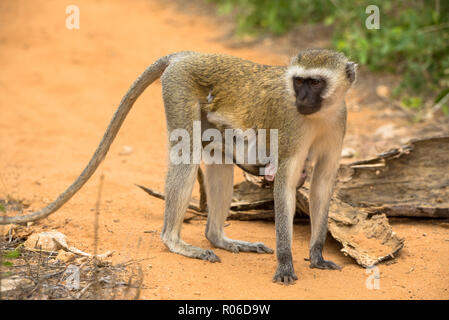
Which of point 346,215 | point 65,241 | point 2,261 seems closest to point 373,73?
point 346,215

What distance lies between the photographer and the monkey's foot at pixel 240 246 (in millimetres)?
6098

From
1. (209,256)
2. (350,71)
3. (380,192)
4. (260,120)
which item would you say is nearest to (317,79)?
(350,71)

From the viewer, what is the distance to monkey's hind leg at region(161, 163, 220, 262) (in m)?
5.66

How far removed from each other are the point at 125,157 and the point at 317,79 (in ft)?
15.7

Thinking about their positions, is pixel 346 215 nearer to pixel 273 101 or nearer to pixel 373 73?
pixel 273 101

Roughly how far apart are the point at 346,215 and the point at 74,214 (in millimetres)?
3101

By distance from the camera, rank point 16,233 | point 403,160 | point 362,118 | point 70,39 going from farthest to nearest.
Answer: point 70,39 < point 362,118 < point 403,160 < point 16,233

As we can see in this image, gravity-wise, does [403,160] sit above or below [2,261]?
above

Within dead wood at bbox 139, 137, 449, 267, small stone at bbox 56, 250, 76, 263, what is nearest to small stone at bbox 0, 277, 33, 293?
small stone at bbox 56, 250, 76, 263

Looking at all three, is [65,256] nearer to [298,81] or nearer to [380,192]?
[298,81]

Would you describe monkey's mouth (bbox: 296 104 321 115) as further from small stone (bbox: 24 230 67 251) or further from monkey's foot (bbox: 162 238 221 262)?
small stone (bbox: 24 230 67 251)

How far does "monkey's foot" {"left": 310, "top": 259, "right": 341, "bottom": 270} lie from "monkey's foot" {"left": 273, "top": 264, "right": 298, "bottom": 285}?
410mm

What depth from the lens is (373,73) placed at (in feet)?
39.8

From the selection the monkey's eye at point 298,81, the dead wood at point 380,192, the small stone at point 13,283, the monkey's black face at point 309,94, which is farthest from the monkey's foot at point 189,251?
the monkey's eye at point 298,81
